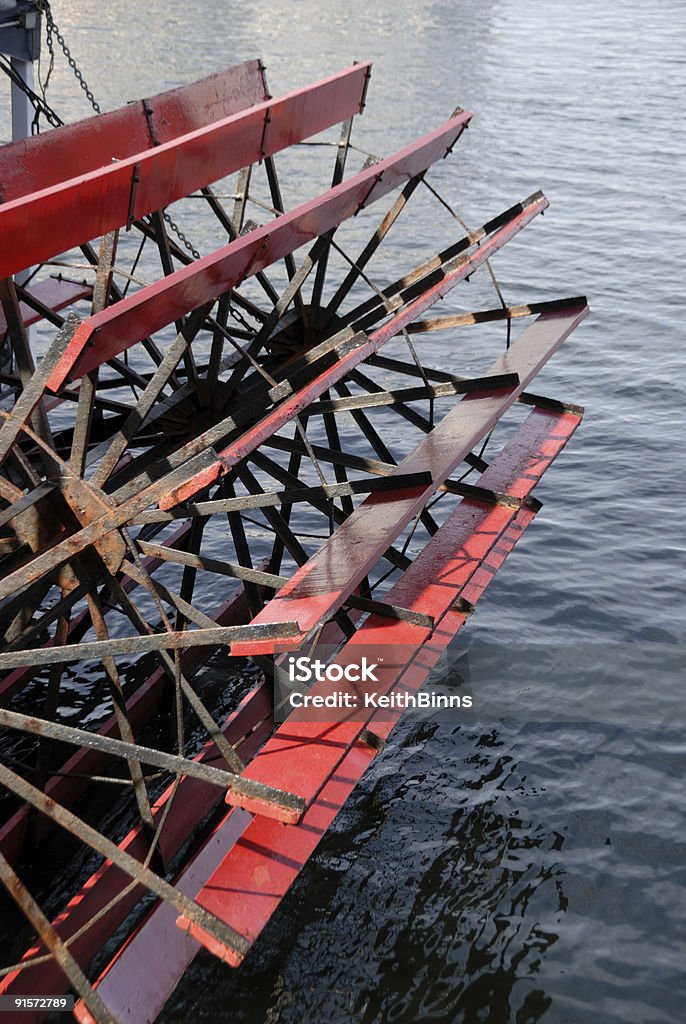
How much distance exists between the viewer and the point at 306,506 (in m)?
12.8

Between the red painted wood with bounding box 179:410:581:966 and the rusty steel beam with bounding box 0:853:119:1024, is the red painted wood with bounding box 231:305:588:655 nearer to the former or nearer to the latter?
the red painted wood with bounding box 179:410:581:966

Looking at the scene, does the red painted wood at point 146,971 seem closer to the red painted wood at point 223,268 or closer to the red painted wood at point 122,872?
the red painted wood at point 122,872

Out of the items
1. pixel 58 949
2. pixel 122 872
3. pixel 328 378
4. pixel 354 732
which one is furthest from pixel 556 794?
pixel 58 949

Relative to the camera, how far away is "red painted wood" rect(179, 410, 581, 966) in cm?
585

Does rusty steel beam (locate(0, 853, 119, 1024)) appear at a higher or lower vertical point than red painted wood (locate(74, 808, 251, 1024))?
higher

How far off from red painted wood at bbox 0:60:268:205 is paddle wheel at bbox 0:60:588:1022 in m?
0.02

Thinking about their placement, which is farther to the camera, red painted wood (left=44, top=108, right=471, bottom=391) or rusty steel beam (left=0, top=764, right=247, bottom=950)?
red painted wood (left=44, top=108, right=471, bottom=391)

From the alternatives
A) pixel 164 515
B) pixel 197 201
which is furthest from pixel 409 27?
pixel 164 515

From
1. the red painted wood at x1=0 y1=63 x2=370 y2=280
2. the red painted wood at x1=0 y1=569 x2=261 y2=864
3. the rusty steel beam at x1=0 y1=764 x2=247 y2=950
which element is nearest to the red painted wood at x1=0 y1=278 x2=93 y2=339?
the red painted wood at x1=0 y1=63 x2=370 y2=280

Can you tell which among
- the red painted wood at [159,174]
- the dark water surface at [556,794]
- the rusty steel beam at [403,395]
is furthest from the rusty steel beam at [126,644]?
the rusty steel beam at [403,395]

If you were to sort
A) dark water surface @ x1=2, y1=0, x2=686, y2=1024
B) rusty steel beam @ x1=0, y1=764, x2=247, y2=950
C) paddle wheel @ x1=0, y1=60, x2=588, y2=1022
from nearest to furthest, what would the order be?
rusty steel beam @ x1=0, y1=764, x2=247, y2=950
paddle wheel @ x1=0, y1=60, x2=588, y2=1022
dark water surface @ x1=2, y1=0, x2=686, y2=1024

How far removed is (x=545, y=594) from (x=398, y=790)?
3.18 m

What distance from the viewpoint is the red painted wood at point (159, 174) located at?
21.3 feet

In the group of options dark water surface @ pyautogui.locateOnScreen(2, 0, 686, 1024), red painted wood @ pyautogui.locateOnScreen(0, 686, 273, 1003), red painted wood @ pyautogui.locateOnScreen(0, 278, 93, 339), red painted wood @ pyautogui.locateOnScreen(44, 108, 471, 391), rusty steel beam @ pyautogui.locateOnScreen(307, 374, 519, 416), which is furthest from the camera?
red painted wood @ pyautogui.locateOnScreen(0, 278, 93, 339)
